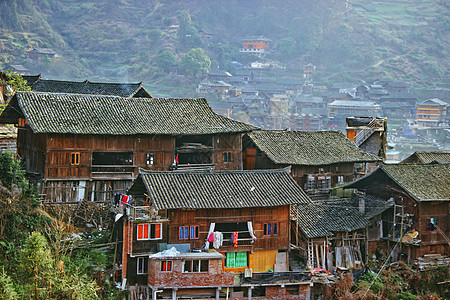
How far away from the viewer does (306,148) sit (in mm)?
31531

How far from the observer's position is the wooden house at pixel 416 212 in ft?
85.9

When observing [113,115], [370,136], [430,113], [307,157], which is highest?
[430,113]

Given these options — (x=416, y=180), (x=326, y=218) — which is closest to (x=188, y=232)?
(x=326, y=218)

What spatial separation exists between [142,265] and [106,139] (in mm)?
7419

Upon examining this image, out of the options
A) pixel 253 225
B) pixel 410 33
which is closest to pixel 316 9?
pixel 410 33

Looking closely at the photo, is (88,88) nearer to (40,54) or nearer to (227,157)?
(227,157)

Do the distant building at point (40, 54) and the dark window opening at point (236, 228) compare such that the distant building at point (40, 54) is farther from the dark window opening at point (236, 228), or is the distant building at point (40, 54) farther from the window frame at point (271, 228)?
the window frame at point (271, 228)

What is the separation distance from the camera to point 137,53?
107 metres

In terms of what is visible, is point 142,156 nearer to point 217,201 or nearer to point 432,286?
point 217,201

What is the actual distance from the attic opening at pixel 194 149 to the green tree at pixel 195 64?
65.0 m

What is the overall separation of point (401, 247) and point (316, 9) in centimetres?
11025

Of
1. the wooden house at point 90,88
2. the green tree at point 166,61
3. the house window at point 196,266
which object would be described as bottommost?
the house window at point 196,266

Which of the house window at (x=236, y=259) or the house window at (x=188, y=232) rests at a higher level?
the house window at (x=188, y=232)

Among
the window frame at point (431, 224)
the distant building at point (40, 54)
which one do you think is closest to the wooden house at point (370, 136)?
the window frame at point (431, 224)
